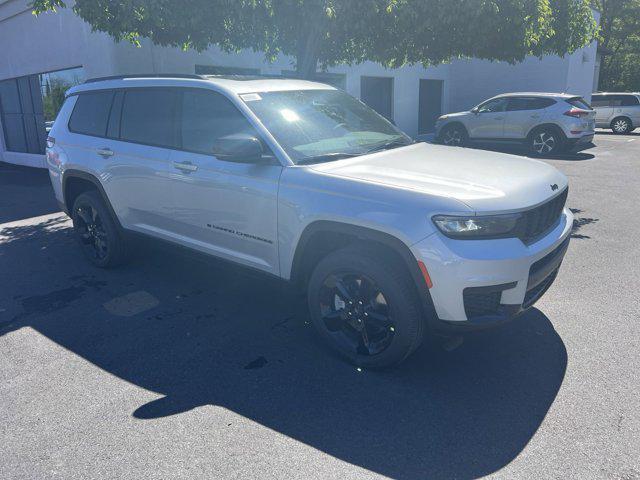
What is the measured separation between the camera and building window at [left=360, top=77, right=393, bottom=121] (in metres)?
16.9

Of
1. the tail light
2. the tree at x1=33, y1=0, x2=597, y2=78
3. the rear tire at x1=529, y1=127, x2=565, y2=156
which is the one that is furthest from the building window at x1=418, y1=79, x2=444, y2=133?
the tree at x1=33, y1=0, x2=597, y2=78

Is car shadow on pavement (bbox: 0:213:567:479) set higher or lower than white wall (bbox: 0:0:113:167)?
lower

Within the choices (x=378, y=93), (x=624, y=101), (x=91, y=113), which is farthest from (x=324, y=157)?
(x=624, y=101)

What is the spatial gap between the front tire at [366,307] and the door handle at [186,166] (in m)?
1.39

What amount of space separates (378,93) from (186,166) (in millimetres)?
14198

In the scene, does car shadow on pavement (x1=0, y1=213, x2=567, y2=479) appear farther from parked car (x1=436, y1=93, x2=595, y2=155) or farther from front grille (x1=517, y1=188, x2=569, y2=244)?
parked car (x1=436, y1=93, x2=595, y2=155)

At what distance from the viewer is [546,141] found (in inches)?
548

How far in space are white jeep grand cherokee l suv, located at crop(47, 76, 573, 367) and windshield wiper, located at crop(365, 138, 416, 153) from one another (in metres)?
0.02

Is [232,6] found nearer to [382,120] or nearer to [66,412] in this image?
[382,120]

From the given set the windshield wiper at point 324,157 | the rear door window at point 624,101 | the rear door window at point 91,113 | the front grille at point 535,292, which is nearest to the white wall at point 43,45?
the rear door window at point 91,113

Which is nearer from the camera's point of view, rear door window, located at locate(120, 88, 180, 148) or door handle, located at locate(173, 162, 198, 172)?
door handle, located at locate(173, 162, 198, 172)

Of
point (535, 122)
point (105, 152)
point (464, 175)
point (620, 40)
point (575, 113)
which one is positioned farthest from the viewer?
point (620, 40)

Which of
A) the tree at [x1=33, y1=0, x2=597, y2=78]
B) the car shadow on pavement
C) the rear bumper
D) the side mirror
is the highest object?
the tree at [x1=33, y1=0, x2=597, y2=78]

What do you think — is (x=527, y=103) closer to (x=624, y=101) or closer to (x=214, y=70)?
(x=214, y=70)
